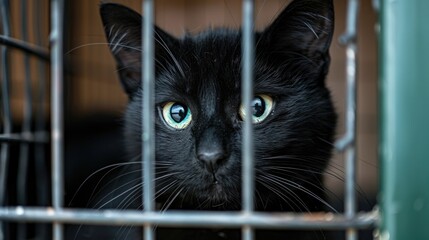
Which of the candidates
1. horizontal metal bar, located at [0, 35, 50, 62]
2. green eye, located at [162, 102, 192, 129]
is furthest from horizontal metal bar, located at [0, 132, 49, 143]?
green eye, located at [162, 102, 192, 129]

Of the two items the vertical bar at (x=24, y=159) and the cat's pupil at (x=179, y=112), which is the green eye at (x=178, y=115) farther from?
the vertical bar at (x=24, y=159)

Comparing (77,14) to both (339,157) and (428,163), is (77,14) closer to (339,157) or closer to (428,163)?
(339,157)

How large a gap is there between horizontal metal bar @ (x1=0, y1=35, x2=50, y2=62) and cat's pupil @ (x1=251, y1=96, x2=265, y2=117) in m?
0.53

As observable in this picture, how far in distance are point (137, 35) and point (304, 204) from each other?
1.68 ft

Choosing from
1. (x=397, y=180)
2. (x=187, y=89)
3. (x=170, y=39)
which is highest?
(x=170, y=39)

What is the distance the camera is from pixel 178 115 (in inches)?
45.0

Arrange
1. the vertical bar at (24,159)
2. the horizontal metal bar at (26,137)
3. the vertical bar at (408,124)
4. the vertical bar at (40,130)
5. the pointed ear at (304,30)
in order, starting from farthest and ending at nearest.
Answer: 1. the vertical bar at (40,130)
2. the vertical bar at (24,159)
3. the horizontal metal bar at (26,137)
4. the pointed ear at (304,30)
5. the vertical bar at (408,124)

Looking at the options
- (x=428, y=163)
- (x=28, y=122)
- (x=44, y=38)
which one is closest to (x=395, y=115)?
(x=428, y=163)

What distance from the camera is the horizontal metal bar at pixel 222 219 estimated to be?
0.59 meters

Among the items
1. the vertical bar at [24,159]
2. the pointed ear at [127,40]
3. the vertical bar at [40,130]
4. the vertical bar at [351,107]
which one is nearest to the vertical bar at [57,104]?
the vertical bar at [351,107]

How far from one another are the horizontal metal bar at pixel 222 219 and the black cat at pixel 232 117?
0.36 metres

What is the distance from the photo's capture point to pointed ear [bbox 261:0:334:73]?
42.2 inches

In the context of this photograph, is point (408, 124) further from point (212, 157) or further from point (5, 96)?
point (5, 96)

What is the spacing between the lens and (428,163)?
57 cm
